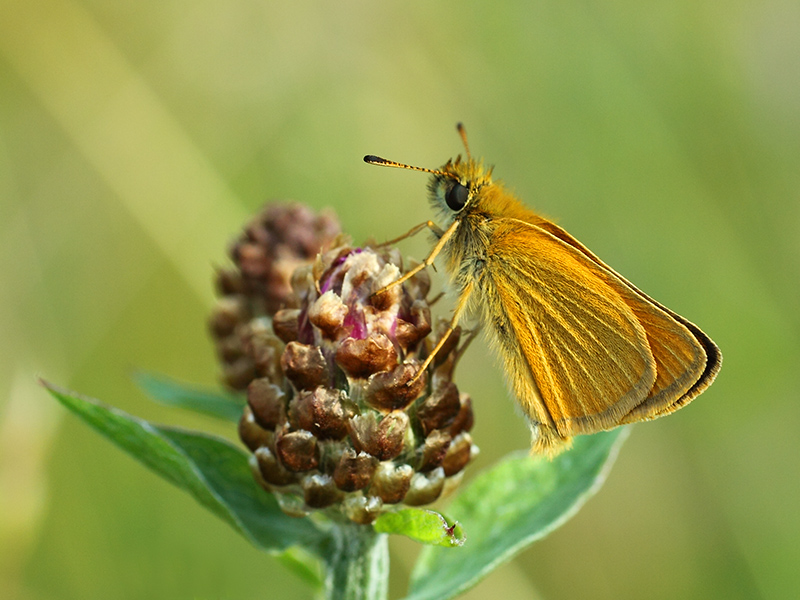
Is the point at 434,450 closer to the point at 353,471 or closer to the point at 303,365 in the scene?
the point at 353,471

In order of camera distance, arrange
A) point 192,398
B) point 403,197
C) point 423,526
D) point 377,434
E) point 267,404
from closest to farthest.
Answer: point 423,526, point 377,434, point 267,404, point 192,398, point 403,197

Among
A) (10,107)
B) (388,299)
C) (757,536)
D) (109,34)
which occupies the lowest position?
(757,536)

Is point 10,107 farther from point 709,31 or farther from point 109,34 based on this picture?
point 709,31

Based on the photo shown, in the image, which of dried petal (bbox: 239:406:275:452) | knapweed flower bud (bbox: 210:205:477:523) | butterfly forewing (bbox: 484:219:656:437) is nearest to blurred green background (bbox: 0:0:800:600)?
butterfly forewing (bbox: 484:219:656:437)

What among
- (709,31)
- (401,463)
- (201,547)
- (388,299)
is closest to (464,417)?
(401,463)

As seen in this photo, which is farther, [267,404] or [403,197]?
[403,197]

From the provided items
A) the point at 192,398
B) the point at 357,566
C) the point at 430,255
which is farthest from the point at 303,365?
the point at 192,398
